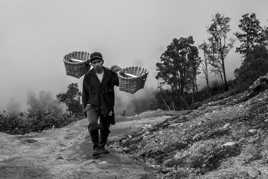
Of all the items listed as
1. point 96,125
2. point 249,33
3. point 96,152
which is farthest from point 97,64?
point 249,33

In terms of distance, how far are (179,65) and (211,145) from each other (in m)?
55.4

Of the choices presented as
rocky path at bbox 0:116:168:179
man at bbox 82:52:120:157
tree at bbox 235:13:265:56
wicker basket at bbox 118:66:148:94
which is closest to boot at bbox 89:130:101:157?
man at bbox 82:52:120:157

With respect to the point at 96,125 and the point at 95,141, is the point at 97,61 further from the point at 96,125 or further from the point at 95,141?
the point at 95,141

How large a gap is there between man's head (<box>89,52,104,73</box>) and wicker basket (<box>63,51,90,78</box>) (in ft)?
2.28

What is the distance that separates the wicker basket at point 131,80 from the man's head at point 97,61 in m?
0.67

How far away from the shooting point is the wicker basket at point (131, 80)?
8.77 meters

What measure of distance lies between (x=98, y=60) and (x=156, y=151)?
2.03 meters

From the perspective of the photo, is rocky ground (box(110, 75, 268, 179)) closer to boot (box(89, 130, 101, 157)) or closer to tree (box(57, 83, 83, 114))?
boot (box(89, 130, 101, 157))

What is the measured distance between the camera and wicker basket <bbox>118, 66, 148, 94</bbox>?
8773 mm

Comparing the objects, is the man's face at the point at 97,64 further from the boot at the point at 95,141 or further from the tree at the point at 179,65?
the tree at the point at 179,65

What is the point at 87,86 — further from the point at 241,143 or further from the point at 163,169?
the point at 241,143

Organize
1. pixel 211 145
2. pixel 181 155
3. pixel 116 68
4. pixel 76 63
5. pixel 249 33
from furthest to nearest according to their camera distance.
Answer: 1. pixel 249 33
2. pixel 76 63
3. pixel 116 68
4. pixel 181 155
5. pixel 211 145

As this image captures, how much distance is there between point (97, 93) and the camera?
823 cm

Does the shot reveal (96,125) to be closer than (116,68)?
Yes
